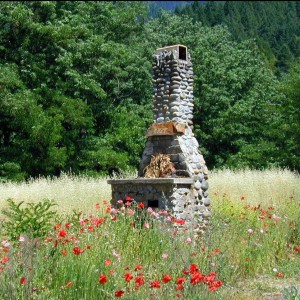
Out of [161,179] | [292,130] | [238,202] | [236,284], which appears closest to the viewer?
[236,284]

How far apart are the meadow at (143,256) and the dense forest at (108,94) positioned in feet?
20.1

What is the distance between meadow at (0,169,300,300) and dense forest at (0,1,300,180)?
6117mm

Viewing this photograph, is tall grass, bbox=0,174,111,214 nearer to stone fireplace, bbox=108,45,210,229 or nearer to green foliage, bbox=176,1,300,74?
stone fireplace, bbox=108,45,210,229

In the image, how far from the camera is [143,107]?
82.1 ft

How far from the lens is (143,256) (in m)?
8.13

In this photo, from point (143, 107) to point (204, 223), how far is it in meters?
13.9

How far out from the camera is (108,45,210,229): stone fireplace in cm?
1111

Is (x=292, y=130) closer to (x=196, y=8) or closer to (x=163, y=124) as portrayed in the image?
(x=163, y=124)

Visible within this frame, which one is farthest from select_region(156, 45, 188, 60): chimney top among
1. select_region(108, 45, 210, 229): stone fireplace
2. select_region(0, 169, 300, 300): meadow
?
select_region(0, 169, 300, 300): meadow

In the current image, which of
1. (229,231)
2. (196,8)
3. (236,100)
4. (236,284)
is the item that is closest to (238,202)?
(229,231)

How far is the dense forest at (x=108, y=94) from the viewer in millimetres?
20719

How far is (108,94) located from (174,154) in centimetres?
1368

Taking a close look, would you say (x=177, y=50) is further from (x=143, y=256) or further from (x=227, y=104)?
(x=227, y=104)

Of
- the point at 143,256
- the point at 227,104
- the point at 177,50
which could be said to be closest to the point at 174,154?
the point at 177,50
